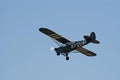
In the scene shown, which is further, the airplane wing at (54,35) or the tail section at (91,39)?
the airplane wing at (54,35)

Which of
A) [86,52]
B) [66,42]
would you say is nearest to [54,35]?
[66,42]

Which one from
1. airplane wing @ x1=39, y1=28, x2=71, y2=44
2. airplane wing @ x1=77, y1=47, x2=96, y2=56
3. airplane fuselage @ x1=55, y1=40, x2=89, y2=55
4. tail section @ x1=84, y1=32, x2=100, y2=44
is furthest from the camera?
airplane wing @ x1=77, y1=47, x2=96, y2=56

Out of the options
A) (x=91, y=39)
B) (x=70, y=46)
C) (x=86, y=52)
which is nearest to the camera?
(x=91, y=39)

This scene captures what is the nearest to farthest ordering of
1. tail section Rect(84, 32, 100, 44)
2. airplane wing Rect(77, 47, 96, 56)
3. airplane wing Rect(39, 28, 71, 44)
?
tail section Rect(84, 32, 100, 44) < airplane wing Rect(39, 28, 71, 44) < airplane wing Rect(77, 47, 96, 56)

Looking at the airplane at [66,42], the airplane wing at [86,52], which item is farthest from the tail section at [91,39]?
the airplane wing at [86,52]

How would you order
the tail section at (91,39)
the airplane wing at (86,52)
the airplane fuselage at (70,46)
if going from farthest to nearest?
the airplane wing at (86,52) < the airplane fuselage at (70,46) < the tail section at (91,39)

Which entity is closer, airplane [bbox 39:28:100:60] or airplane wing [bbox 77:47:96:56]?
airplane [bbox 39:28:100:60]

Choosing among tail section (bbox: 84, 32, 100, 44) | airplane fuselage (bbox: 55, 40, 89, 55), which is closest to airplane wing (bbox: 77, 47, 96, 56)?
airplane fuselage (bbox: 55, 40, 89, 55)

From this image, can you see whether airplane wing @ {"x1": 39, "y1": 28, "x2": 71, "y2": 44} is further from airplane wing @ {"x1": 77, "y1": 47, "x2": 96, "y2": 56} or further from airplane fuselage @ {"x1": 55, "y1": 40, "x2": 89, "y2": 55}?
airplane wing @ {"x1": 77, "y1": 47, "x2": 96, "y2": 56}

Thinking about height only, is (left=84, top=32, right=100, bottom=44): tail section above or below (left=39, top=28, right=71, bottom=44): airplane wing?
below

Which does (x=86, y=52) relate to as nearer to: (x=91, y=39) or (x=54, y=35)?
(x=54, y=35)

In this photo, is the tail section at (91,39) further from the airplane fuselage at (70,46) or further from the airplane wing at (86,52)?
the airplane wing at (86,52)

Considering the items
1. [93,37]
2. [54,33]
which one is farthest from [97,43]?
[54,33]

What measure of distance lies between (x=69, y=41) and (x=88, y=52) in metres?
5.14
